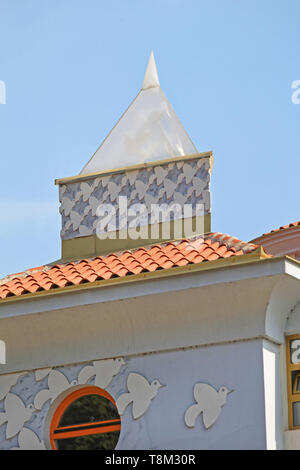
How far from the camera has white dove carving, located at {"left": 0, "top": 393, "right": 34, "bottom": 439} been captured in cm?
1323

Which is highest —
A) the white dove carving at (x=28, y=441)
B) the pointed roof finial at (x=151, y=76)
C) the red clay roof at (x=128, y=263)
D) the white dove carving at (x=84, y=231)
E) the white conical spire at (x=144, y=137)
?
the pointed roof finial at (x=151, y=76)

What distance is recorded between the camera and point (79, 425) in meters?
13.0

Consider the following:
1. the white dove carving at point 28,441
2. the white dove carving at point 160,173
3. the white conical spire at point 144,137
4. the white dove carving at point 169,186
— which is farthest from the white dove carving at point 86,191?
the white dove carving at point 28,441

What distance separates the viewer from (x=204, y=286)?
481 inches

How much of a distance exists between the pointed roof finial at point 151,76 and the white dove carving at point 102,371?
6628 millimetres

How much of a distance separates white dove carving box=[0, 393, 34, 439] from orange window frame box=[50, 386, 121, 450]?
384 millimetres

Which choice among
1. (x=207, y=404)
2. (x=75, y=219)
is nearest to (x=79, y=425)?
(x=207, y=404)

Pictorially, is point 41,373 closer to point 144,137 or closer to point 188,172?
point 188,172

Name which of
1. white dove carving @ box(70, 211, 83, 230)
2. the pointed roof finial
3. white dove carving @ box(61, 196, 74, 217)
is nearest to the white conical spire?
the pointed roof finial

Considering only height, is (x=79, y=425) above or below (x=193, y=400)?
below

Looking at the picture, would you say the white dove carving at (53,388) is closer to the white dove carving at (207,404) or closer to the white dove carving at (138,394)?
the white dove carving at (138,394)

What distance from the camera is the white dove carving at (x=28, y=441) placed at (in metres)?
13.0

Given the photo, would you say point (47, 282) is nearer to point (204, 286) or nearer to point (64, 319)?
point (64, 319)

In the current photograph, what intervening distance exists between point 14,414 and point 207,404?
2853mm
